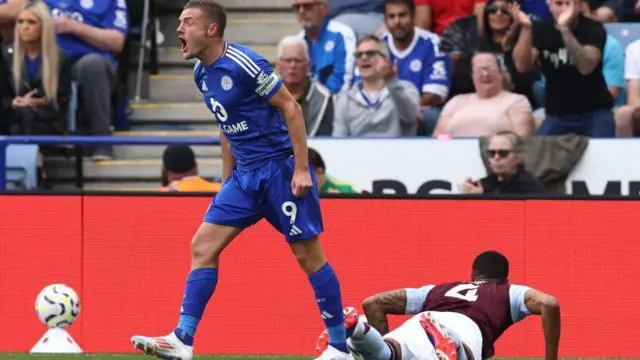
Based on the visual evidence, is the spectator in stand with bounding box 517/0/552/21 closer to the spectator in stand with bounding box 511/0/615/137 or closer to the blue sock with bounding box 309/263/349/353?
the spectator in stand with bounding box 511/0/615/137

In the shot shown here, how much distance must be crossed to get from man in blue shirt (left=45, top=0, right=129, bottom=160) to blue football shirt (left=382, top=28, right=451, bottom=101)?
8.13ft

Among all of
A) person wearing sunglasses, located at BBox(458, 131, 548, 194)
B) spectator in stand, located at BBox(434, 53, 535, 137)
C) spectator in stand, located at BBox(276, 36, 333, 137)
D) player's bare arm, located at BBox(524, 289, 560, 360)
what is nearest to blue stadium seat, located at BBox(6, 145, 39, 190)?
spectator in stand, located at BBox(276, 36, 333, 137)

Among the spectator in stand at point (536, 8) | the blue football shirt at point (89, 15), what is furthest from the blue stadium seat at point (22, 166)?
the spectator in stand at point (536, 8)

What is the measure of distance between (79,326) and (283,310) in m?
1.49

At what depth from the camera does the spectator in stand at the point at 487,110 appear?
12312mm

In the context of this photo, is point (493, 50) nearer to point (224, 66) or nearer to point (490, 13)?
point (490, 13)

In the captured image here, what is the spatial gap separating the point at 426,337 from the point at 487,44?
234 inches

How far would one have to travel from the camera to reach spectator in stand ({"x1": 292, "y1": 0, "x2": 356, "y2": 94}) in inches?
523

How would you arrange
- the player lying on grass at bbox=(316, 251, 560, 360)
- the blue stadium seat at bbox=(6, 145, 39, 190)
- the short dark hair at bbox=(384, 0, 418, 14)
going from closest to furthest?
the player lying on grass at bbox=(316, 251, 560, 360) → the blue stadium seat at bbox=(6, 145, 39, 190) → the short dark hair at bbox=(384, 0, 418, 14)

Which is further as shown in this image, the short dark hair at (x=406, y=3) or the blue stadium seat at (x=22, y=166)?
the short dark hair at (x=406, y=3)

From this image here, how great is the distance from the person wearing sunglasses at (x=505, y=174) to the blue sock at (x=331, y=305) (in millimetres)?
3703

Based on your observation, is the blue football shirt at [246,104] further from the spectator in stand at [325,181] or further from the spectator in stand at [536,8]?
the spectator in stand at [536,8]

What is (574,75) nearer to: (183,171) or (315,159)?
(315,159)

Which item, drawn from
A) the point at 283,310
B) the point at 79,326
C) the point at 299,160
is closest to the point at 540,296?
the point at 299,160
